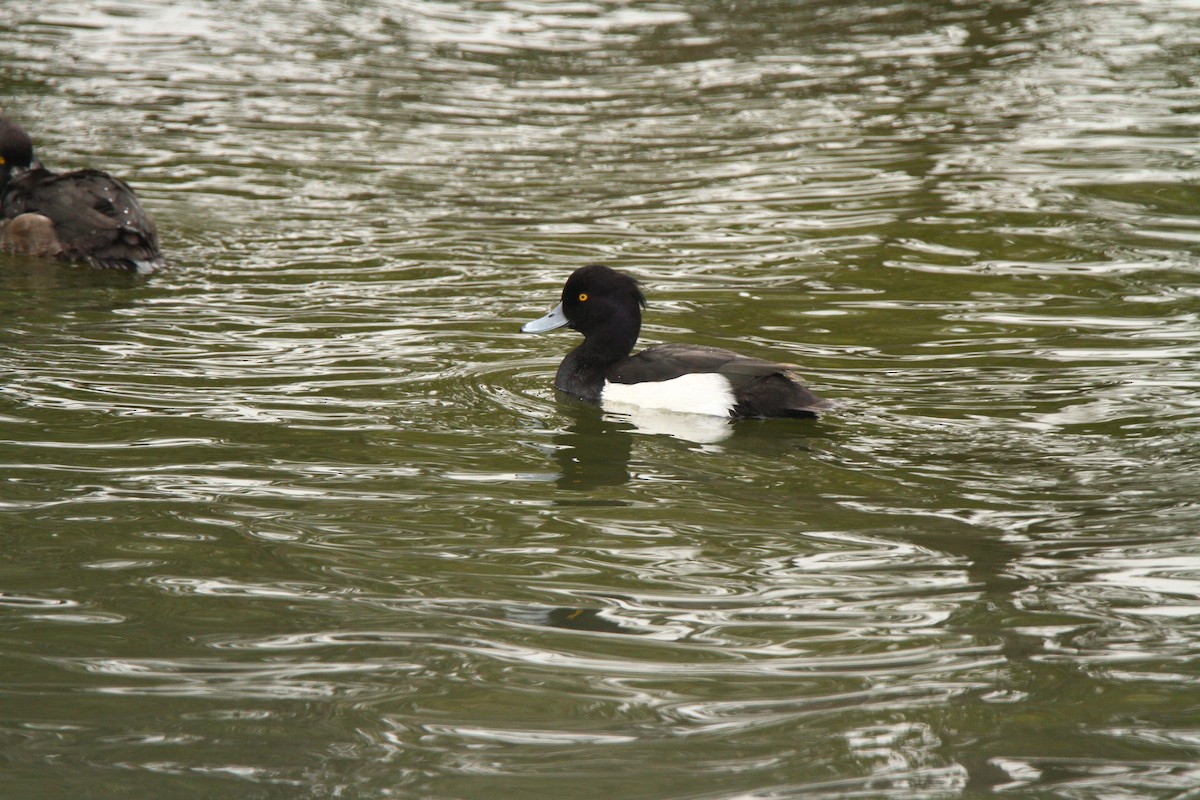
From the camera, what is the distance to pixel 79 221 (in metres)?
10.3

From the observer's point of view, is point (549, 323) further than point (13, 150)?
No

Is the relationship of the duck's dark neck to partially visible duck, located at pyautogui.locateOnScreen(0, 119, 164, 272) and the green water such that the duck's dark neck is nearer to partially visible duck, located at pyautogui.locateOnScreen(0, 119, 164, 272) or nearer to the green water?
the green water

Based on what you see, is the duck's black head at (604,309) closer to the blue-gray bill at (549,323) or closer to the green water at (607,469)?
the blue-gray bill at (549,323)

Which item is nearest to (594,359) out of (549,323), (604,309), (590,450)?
(604,309)

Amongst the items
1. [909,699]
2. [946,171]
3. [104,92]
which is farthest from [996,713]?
[104,92]

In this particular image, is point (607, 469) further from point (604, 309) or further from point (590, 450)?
point (604, 309)

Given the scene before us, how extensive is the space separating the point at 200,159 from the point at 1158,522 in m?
9.88

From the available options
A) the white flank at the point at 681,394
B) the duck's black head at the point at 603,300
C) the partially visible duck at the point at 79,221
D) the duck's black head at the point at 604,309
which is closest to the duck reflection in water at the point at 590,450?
the white flank at the point at 681,394

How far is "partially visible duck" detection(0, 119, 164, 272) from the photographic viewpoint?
33.0 ft

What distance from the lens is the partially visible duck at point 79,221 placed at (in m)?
10.1

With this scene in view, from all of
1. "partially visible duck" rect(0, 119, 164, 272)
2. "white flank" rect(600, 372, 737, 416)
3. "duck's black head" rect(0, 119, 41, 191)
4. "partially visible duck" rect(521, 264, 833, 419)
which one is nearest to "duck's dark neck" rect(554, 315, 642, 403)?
"partially visible duck" rect(521, 264, 833, 419)

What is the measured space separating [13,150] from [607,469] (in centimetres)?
647

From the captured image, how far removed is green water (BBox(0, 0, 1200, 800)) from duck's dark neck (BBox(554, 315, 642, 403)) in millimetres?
154

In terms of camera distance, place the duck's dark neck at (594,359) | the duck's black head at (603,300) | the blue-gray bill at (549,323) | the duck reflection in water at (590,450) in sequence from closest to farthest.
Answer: the duck reflection in water at (590,450) → the duck's dark neck at (594,359) → the duck's black head at (603,300) → the blue-gray bill at (549,323)
